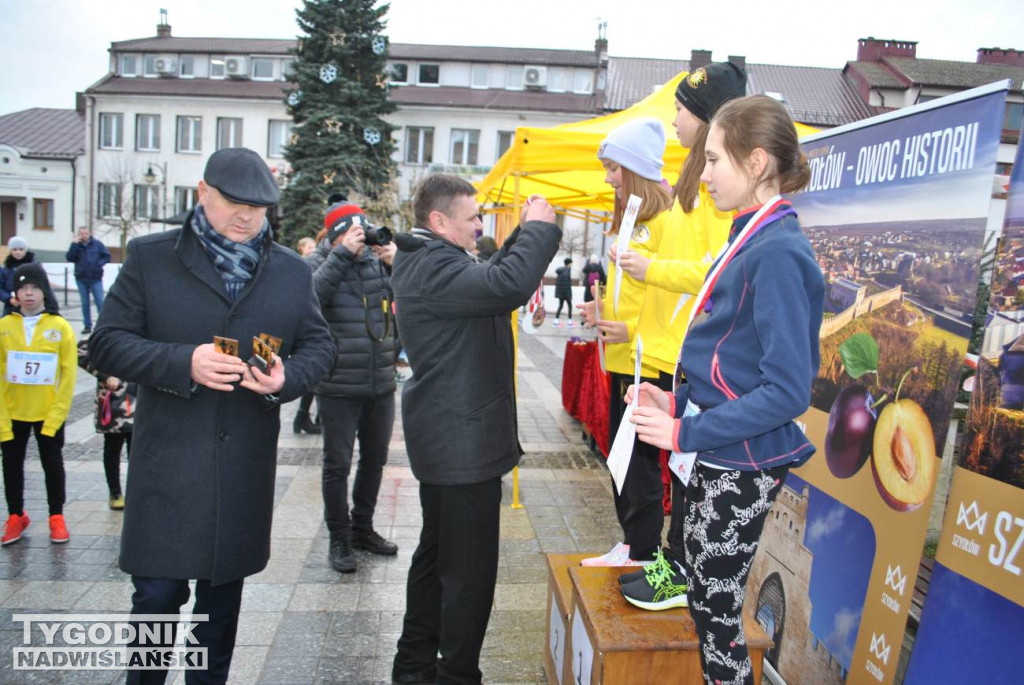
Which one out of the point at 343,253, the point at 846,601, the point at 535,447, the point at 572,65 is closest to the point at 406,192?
the point at 572,65

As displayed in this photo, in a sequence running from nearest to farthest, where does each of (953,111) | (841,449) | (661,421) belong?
(661,421) → (953,111) → (841,449)

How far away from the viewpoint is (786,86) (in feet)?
120

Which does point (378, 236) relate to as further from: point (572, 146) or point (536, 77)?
point (536, 77)

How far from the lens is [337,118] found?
25781mm

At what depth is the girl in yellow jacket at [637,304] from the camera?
2752 millimetres

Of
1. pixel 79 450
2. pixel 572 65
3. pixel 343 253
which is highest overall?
pixel 572 65

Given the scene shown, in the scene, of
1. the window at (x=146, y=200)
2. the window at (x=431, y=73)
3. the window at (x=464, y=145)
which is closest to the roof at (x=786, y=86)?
the window at (x=464, y=145)

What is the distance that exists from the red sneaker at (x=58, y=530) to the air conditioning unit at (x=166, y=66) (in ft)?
135

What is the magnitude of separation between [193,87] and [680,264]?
4178 cm

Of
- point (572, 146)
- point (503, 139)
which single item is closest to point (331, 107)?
point (503, 139)

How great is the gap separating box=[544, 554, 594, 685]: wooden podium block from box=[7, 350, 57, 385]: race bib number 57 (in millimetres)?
3422

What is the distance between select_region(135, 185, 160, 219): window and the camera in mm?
37406

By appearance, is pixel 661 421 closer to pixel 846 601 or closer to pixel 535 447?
pixel 846 601

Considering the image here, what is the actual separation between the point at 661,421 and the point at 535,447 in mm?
5591
